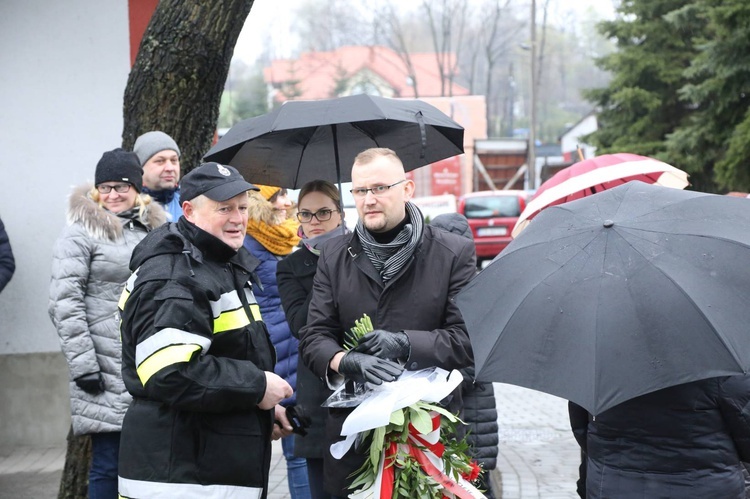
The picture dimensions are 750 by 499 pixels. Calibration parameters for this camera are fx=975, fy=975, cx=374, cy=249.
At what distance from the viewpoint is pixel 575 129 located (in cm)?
6412

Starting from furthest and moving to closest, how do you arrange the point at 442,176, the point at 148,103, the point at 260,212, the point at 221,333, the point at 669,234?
1. the point at 442,176
2. the point at 148,103
3. the point at 260,212
4. the point at 221,333
5. the point at 669,234

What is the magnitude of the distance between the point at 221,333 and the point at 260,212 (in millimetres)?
1993

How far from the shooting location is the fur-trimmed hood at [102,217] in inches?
197

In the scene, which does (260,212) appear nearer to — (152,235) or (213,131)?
(213,131)

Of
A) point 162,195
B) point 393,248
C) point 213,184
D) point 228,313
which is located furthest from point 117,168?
point 393,248

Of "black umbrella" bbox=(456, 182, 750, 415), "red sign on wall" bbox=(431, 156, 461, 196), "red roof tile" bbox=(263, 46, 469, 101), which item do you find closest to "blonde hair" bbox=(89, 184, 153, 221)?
"black umbrella" bbox=(456, 182, 750, 415)

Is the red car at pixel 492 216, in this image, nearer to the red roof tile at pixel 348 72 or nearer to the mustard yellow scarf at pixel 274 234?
the mustard yellow scarf at pixel 274 234

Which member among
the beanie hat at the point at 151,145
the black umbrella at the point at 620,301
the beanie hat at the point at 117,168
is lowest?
the black umbrella at the point at 620,301

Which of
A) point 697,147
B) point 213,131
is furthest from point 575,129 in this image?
point 213,131

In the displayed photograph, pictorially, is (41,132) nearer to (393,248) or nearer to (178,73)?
(178,73)

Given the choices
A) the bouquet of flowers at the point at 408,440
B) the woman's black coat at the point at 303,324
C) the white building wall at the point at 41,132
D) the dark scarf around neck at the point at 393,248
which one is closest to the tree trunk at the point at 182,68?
the woman's black coat at the point at 303,324

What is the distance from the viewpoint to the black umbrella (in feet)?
9.59

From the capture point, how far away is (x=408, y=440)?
3.58 m

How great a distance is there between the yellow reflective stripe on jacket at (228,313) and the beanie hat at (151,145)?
2121 millimetres
